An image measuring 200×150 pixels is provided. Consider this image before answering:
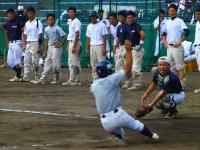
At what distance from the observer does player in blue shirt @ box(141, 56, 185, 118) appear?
11.4 meters

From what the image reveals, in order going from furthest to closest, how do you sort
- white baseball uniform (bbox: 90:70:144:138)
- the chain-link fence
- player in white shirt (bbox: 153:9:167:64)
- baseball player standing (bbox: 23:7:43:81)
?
the chain-link fence
player in white shirt (bbox: 153:9:167:64)
baseball player standing (bbox: 23:7:43:81)
white baseball uniform (bbox: 90:70:144:138)

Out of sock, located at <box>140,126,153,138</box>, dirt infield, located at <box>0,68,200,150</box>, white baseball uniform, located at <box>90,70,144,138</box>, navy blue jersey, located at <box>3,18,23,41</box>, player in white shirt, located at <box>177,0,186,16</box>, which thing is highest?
player in white shirt, located at <box>177,0,186,16</box>

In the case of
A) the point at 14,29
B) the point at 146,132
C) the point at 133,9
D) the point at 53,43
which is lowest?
the point at 146,132

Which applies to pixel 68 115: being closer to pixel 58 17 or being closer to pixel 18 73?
pixel 18 73

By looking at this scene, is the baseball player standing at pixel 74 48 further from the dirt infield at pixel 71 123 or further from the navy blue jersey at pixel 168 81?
the navy blue jersey at pixel 168 81

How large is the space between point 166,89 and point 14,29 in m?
8.23

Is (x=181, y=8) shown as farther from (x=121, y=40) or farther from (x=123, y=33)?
(x=123, y=33)

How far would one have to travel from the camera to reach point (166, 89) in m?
11.5

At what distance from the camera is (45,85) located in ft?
58.6

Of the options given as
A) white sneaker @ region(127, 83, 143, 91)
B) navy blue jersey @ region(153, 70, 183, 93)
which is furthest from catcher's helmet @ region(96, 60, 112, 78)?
white sneaker @ region(127, 83, 143, 91)

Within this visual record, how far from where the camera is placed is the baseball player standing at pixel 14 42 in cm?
1875

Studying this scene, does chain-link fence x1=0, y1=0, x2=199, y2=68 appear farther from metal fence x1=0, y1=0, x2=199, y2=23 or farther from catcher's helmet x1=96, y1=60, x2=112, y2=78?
catcher's helmet x1=96, y1=60, x2=112, y2=78

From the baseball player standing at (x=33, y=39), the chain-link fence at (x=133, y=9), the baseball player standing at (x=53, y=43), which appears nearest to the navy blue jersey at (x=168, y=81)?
the baseball player standing at (x=53, y=43)

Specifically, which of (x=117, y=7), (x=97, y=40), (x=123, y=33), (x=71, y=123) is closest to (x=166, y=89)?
(x=71, y=123)
